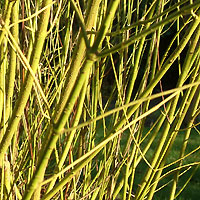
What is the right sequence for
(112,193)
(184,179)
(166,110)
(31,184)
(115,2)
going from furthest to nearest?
(184,179) → (112,193) → (166,110) → (31,184) → (115,2)

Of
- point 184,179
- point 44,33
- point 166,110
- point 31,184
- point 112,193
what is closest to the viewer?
point 31,184

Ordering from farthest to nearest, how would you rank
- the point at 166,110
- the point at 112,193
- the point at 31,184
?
the point at 112,193, the point at 166,110, the point at 31,184

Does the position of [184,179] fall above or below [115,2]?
below

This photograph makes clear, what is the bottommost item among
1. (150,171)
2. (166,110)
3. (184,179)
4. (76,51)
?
(184,179)

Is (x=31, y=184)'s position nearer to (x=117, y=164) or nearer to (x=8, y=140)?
(x=8, y=140)

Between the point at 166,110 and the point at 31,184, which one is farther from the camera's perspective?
the point at 166,110

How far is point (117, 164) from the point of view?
1490 millimetres

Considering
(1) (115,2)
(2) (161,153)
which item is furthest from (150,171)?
(1) (115,2)

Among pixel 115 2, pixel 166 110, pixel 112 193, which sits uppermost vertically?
pixel 115 2

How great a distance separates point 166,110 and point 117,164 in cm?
39

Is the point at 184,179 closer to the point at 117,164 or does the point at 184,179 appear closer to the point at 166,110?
the point at 117,164

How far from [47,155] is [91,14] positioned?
37 cm

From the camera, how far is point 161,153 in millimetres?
1240

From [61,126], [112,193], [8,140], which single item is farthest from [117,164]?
[61,126]
